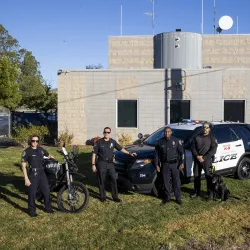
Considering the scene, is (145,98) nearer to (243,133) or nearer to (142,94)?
(142,94)

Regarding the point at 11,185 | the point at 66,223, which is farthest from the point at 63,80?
the point at 66,223

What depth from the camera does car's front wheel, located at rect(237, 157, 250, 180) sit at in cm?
966

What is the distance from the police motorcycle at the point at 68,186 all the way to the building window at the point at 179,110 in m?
11.0

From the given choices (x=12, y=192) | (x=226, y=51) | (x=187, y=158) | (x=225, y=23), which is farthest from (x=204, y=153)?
(x=226, y=51)

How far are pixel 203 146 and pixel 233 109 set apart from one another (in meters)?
10.2

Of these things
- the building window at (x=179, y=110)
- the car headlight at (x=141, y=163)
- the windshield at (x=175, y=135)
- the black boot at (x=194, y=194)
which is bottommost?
the black boot at (x=194, y=194)

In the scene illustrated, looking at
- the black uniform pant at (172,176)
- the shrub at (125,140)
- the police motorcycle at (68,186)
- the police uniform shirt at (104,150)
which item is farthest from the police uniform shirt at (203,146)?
the shrub at (125,140)

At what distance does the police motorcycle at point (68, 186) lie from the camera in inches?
275

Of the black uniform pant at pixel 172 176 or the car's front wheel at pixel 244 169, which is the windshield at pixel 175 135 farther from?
the car's front wheel at pixel 244 169

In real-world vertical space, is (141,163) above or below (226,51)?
below

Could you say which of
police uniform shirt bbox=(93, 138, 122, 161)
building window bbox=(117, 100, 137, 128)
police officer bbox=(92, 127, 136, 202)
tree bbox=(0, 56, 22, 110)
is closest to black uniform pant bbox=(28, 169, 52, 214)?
police officer bbox=(92, 127, 136, 202)

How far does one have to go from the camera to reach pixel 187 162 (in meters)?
8.34

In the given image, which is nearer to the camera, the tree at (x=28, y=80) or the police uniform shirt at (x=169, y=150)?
the police uniform shirt at (x=169, y=150)

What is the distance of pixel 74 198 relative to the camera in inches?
277
